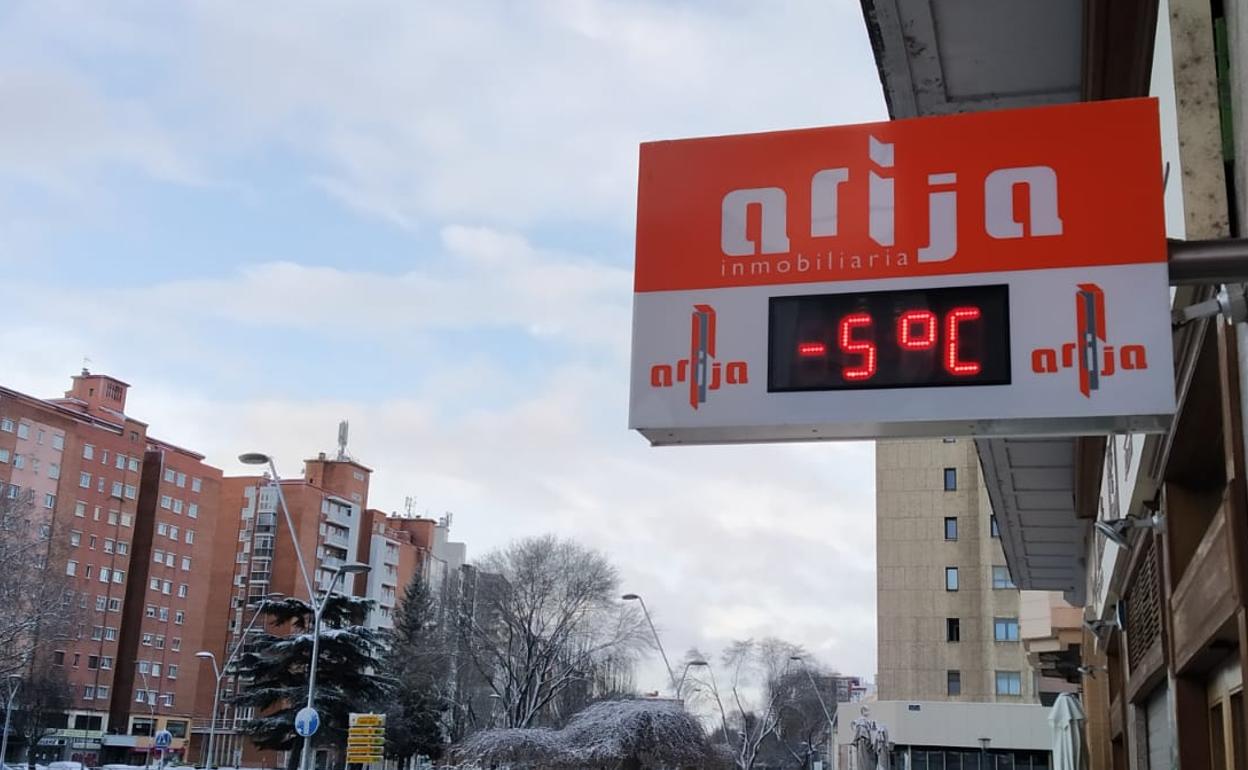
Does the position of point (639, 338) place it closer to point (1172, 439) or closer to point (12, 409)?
point (1172, 439)

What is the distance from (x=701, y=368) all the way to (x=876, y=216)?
87 cm

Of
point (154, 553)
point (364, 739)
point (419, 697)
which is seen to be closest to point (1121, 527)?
point (364, 739)

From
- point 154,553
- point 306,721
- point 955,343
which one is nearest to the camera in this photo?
point 955,343

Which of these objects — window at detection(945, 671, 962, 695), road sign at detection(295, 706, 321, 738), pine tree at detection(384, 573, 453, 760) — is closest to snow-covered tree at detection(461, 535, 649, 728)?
pine tree at detection(384, 573, 453, 760)

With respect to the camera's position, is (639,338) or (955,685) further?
(955,685)

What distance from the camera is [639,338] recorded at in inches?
198

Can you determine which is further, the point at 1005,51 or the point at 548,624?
the point at 548,624

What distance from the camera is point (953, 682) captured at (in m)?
61.4

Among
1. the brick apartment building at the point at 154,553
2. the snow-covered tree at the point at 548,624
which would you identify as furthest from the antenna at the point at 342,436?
the snow-covered tree at the point at 548,624

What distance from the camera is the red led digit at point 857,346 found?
15.2 ft


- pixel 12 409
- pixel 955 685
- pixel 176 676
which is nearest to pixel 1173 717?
pixel 955 685

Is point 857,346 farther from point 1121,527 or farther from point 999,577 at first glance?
point 999,577

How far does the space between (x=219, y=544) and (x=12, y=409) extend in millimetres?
28334

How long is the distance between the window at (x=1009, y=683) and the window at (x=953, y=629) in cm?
260
